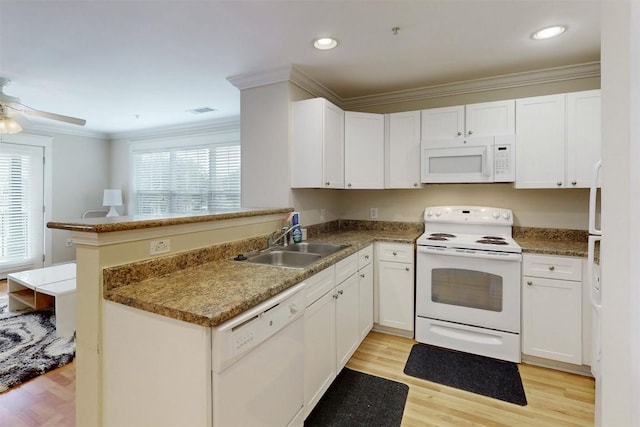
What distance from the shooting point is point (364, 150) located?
10.3 feet

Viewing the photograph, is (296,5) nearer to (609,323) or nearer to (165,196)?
(609,323)

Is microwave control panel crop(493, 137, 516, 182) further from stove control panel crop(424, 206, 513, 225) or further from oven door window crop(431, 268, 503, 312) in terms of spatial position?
oven door window crop(431, 268, 503, 312)

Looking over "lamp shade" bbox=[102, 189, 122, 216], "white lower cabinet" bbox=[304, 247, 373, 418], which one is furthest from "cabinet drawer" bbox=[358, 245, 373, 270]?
"lamp shade" bbox=[102, 189, 122, 216]

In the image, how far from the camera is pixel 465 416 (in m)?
1.88

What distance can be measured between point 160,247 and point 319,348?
3.57 ft

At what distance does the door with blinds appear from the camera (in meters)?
4.76

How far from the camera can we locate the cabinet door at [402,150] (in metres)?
3.05

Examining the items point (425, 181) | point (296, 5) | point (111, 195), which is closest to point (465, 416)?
point (425, 181)

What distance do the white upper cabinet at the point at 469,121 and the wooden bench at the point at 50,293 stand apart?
3589 millimetres

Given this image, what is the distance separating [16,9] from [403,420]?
3.39m

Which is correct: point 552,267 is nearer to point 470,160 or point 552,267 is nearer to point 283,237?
point 470,160

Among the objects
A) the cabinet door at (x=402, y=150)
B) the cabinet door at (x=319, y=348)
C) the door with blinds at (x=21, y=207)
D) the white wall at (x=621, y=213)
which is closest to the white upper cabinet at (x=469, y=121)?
the cabinet door at (x=402, y=150)

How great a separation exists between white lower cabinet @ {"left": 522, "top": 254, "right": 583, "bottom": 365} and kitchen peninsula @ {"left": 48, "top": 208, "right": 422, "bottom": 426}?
175cm

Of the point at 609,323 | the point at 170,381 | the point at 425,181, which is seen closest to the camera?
the point at 609,323
